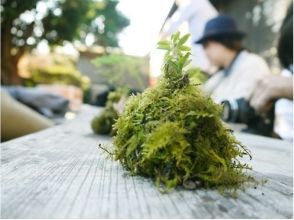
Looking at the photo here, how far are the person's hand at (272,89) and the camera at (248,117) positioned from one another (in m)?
0.11

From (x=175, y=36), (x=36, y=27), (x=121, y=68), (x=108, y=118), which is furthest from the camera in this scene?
(x=36, y=27)

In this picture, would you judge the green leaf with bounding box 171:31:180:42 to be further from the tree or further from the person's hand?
the tree

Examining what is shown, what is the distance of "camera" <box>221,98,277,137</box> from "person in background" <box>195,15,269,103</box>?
461mm

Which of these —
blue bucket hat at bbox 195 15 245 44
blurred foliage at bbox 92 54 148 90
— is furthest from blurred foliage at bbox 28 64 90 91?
blurred foliage at bbox 92 54 148 90

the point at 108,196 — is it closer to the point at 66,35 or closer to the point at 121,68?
the point at 121,68

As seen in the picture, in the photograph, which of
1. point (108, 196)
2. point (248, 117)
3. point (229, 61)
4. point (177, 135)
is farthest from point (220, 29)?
point (108, 196)

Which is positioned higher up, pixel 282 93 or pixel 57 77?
pixel 57 77

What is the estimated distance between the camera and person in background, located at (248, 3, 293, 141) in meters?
2.61

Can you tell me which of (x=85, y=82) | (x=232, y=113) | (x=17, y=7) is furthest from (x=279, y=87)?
(x=85, y=82)

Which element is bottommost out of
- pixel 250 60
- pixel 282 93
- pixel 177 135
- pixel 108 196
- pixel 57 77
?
pixel 108 196

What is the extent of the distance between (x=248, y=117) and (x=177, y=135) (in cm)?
222

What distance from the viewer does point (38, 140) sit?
60.4 inches

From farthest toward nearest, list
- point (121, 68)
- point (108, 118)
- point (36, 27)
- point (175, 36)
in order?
point (36, 27) < point (121, 68) < point (108, 118) < point (175, 36)

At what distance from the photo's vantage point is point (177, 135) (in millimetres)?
737
